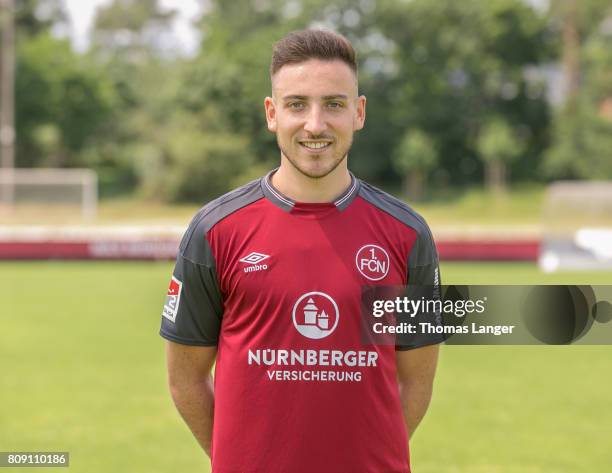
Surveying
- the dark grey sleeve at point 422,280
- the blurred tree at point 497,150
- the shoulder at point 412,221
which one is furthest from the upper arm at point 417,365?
the blurred tree at point 497,150

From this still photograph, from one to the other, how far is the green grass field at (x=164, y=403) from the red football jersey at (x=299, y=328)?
3.72m

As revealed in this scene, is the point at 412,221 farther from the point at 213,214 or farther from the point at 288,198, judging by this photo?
the point at 213,214

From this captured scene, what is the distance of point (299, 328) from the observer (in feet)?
7.78

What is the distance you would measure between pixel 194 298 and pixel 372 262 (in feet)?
1.70

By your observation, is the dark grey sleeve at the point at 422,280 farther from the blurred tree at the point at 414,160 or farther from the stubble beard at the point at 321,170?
the blurred tree at the point at 414,160

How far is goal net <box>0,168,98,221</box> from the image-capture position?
27.6m

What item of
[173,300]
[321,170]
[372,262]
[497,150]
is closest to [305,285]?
[372,262]

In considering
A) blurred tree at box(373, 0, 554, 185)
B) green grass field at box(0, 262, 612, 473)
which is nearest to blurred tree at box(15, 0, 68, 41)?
blurred tree at box(373, 0, 554, 185)

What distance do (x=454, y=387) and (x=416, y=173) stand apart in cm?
3089

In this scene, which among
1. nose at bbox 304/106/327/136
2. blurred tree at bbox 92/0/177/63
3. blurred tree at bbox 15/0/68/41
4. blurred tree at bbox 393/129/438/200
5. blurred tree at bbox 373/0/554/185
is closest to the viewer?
nose at bbox 304/106/327/136

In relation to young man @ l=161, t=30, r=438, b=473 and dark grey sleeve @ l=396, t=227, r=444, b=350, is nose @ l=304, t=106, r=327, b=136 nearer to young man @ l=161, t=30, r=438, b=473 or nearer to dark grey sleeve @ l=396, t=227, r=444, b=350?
young man @ l=161, t=30, r=438, b=473

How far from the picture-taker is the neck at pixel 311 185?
2443 millimetres

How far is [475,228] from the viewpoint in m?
31.0

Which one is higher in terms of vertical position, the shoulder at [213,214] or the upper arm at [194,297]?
the shoulder at [213,214]
